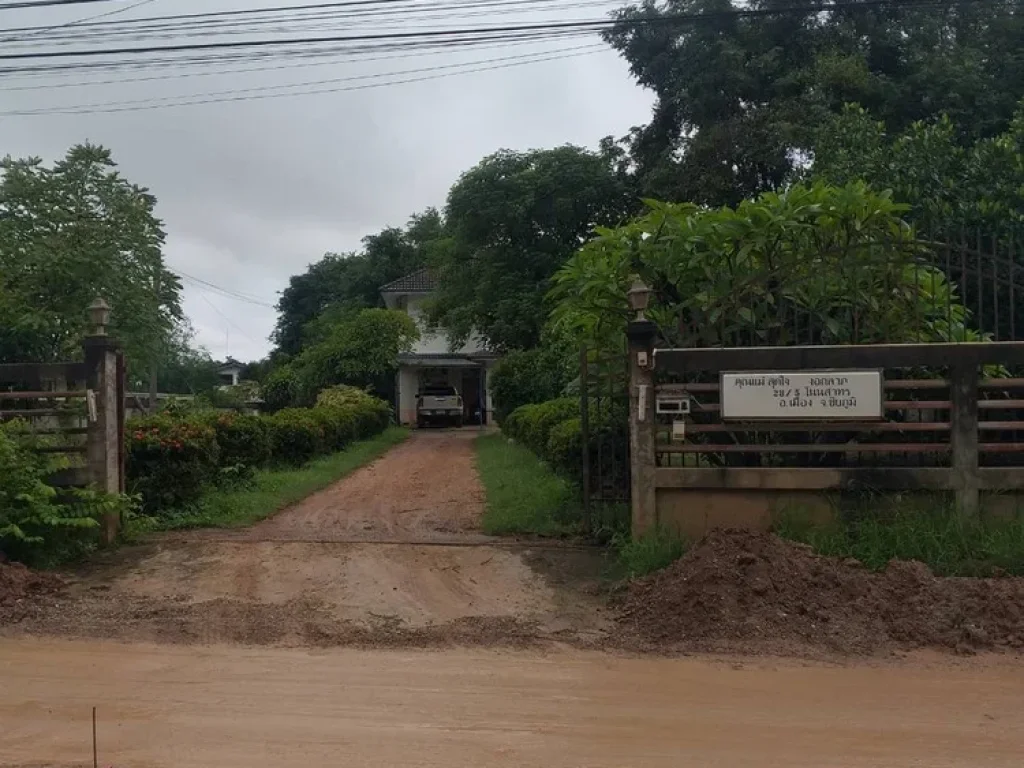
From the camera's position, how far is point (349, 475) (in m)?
16.9

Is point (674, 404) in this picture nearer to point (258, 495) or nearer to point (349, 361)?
point (258, 495)

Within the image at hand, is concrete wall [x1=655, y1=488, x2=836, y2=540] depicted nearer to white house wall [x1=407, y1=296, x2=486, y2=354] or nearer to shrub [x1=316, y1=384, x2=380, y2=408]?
shrub [x1=316, y1=384, x2=380, y2=408]

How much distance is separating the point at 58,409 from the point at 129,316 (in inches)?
324

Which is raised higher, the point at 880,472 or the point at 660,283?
the point at 660,283

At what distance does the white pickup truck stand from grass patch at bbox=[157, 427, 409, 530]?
13523mm

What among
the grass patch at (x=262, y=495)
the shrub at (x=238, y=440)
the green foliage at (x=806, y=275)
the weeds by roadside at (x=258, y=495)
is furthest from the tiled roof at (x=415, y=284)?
the green foliage at (x=806, y=275)

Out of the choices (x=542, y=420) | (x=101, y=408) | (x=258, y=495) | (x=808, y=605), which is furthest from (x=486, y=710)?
(x=542, y=420)

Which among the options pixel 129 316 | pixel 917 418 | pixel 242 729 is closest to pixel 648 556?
pixel 917 418

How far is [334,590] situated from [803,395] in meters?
4.30

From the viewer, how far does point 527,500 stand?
11570 millimetres

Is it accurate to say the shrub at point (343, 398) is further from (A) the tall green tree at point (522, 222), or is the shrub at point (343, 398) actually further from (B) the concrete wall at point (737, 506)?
(B) the concrete wall at point (737, 506)

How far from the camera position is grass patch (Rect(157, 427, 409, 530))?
10562mm

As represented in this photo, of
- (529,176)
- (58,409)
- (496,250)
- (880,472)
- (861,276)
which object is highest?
(529,176)

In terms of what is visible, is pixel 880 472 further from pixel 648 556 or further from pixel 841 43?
pixel 841 43
